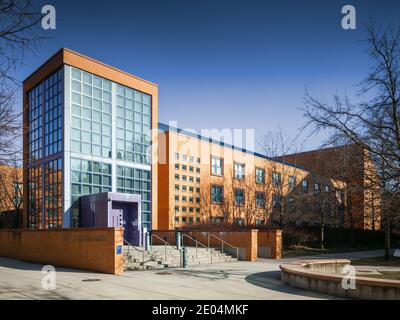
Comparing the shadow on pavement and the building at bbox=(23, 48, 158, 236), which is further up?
the building at bbox=(23, 48, 158, 236)

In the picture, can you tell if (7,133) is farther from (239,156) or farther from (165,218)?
(239,156)

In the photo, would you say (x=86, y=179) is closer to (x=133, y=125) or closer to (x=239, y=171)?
(x=133, y=125)

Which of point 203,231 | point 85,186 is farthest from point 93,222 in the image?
point 203,231

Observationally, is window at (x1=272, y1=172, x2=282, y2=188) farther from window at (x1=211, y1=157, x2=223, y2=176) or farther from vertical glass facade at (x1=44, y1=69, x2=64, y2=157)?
vertical glass facade at (x1=44, y1=69, x2=64, y2=157)

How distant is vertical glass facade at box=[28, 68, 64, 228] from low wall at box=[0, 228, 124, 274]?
4.46 m

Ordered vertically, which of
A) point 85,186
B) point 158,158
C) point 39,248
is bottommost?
point 39,248

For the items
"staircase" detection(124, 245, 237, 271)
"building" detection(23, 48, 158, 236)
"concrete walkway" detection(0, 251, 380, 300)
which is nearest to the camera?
"concrete walkway" detection(0, 251, 380, 300)

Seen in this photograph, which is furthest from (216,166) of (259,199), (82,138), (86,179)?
(82,138)

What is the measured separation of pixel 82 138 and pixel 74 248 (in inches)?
432

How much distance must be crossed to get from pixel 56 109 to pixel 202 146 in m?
15.3

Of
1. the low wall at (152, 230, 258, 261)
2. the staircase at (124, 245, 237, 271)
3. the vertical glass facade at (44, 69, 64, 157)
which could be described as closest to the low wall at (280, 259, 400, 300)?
the staircase at (124, 245, 237, 271)

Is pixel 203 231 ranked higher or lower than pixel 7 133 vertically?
lower

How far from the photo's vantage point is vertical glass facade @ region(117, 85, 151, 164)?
95.6 ft

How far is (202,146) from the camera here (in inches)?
1510
